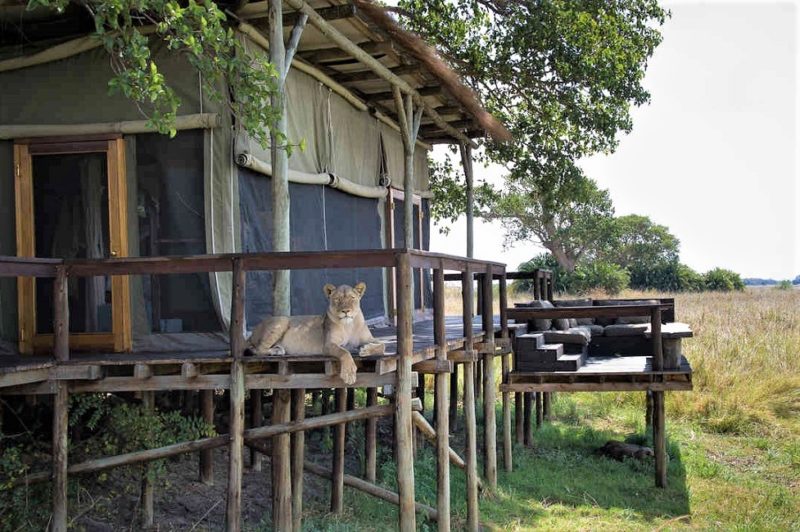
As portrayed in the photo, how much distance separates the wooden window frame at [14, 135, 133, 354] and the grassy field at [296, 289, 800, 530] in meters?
2.34

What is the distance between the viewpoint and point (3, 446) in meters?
7.11

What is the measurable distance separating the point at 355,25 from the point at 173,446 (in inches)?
157

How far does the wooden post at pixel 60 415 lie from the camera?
6383 mm

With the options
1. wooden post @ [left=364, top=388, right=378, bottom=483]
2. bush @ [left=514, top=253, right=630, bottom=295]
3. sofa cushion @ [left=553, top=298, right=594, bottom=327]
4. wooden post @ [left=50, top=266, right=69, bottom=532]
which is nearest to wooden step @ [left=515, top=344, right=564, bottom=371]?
wooden post @ [left=364, top=388, right=378, bottom=483]

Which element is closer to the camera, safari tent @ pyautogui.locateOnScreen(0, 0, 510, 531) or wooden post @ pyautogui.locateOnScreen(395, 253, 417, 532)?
wooden post @ pyautogui.locateOnScreen(395, 253, 417, 532)

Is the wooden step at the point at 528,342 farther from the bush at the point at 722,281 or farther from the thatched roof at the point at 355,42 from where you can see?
the bush at the point at 722,281

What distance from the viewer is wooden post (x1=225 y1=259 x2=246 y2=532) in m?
6.17

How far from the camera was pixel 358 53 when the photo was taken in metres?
8.48

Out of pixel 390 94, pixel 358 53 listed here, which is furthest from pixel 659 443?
pixel 358 53

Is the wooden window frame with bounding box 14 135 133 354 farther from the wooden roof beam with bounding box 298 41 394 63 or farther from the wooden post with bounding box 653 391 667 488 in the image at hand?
the wooden post with bounding box 653 391 667 488

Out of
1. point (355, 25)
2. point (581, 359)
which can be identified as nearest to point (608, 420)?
point (581, 359)

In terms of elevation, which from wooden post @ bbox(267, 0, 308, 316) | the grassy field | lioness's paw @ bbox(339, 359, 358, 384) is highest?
wooden post @ bbox(267, 0, 308, 316)

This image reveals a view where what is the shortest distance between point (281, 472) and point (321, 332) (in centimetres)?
110

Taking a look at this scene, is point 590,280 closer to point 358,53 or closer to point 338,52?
point 338,52
